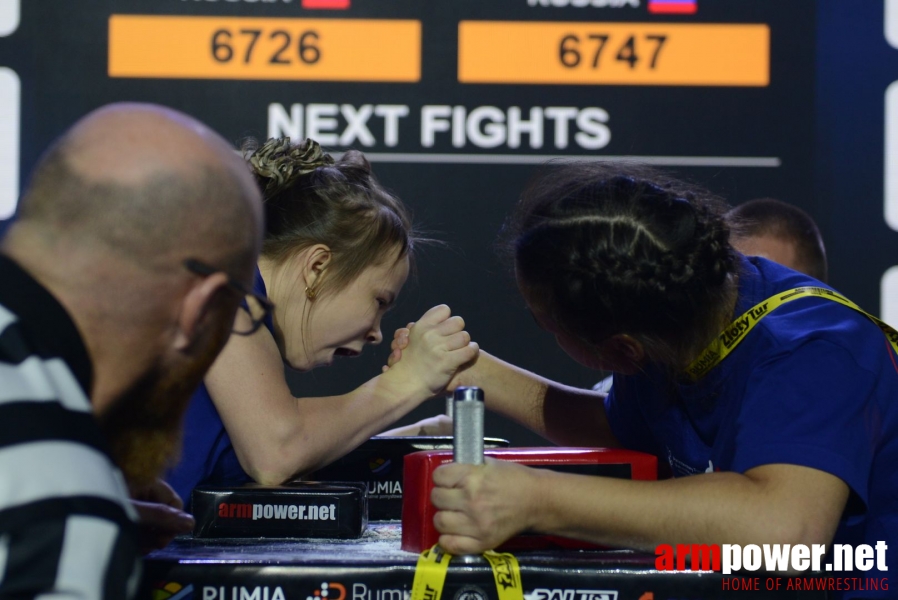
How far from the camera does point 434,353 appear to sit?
4.34 ft

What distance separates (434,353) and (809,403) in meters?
0.56

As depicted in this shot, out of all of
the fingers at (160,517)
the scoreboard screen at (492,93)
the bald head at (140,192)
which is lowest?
the fingers at (160,517)

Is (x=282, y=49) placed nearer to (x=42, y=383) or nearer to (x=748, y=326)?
(x=748, y=326)

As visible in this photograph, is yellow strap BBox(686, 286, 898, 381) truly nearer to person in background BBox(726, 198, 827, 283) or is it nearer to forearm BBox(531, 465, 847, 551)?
forearm BBox(531, 465, 847, 551)

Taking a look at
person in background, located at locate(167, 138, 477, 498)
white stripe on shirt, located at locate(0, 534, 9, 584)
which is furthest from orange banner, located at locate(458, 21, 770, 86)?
white stripe on shirt, located at locate(0, 534, 9, 584)

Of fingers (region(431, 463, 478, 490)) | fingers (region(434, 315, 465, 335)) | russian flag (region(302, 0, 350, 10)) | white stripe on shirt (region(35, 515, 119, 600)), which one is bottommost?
fingers (region(431, 463, 478, 490))

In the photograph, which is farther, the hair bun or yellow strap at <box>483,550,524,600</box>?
the hair bun

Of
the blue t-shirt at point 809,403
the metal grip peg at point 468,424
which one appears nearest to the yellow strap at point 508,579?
the metal grip peg at point 468,424

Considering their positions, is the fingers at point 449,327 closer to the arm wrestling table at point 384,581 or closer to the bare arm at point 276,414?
the bare arm at point 276,414

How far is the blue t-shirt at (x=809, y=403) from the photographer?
36.3 inches

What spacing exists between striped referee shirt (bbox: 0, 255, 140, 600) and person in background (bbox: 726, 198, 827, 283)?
1748mm

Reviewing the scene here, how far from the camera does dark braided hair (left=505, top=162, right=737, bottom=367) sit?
1037 mm

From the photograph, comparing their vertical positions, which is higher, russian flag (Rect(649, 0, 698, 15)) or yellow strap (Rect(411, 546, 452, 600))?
russian flag (Rect(649, 0, 698, 15))

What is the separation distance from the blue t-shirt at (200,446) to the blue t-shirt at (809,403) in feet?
2.03
